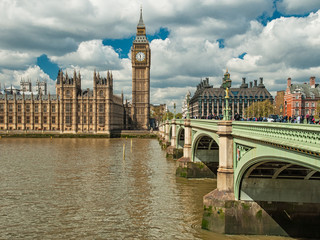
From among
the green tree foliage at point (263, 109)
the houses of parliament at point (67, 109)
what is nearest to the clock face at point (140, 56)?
the houses of parliament at point (67, 109)

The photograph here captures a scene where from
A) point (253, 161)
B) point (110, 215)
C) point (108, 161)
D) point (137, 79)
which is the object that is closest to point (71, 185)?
point (110, 215)

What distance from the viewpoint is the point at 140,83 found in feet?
431

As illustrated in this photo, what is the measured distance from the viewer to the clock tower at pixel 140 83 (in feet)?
425

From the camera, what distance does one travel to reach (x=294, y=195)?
54.7 feet

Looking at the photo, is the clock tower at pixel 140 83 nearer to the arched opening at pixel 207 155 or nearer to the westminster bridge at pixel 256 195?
the arched opening at pixel 207 155

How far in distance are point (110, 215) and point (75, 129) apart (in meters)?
91.2

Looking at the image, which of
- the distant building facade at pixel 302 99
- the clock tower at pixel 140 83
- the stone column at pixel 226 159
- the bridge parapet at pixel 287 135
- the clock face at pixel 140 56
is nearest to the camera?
the bridge parapet at pixel 287 135

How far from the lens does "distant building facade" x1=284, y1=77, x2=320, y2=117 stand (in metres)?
75.8

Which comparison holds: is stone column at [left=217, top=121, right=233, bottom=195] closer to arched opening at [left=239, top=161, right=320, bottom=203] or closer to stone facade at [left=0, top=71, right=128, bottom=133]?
arched opening at [left=239, top=161, right=320, bottom=203]

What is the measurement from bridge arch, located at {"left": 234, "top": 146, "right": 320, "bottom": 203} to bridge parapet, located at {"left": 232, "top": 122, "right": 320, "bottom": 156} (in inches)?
66.0

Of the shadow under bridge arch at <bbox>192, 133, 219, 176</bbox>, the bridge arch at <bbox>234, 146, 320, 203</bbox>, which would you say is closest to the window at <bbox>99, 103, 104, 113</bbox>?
the shadow under bridge arch at <bbox>192, 133, 219, 176</bbox>

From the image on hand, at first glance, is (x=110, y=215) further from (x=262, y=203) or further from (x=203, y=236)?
(x=262, y=203)

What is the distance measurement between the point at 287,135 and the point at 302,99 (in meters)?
71.5

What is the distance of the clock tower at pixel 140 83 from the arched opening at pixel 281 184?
112203mm
